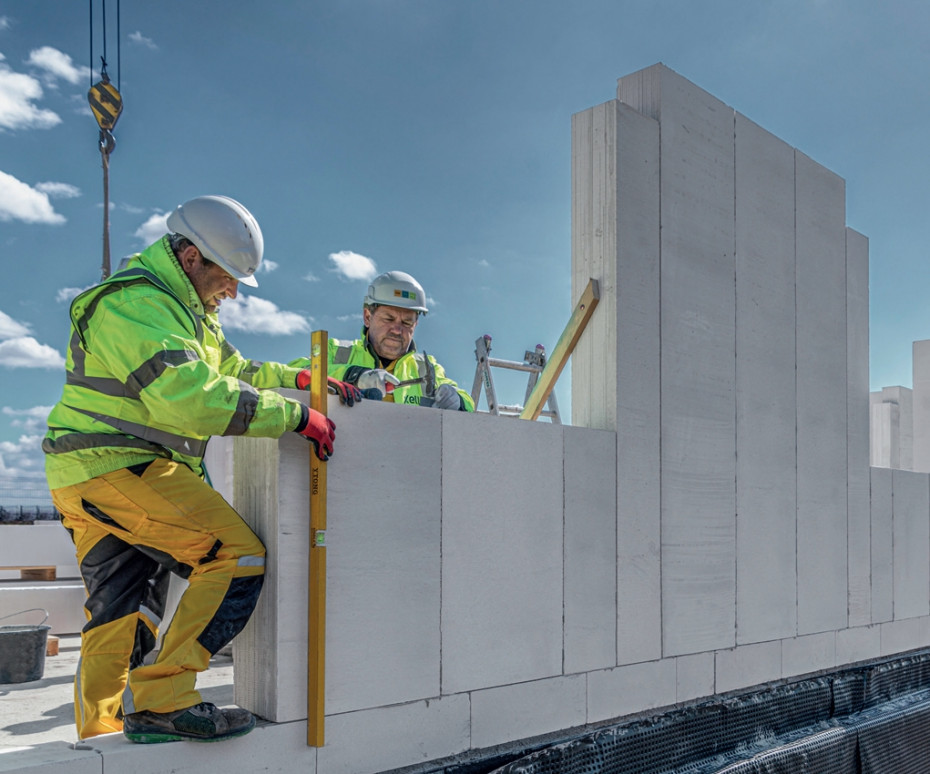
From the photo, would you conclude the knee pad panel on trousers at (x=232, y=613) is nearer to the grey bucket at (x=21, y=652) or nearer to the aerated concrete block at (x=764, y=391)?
the grey bucket at (x=21, y=652)

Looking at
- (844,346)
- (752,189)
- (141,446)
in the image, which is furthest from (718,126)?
(141,446)

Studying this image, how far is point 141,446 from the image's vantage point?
9.73 feet

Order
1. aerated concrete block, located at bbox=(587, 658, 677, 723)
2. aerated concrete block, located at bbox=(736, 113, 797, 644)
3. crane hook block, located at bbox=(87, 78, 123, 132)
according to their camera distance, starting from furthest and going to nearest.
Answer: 1. crane hook block, located at bbox=(87, 78, 123, 132)
2. aerated concrete block, located at bbox=(736, 113, 797, 644)
3. aerated concrete block, located at bbox=(587, 658, 677, 723)

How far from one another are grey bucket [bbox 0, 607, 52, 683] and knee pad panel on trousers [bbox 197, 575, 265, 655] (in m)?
2.43

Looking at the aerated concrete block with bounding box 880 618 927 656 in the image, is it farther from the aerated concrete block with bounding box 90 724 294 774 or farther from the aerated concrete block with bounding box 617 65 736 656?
the aerated concrete block with bounding box 90 724 294 774

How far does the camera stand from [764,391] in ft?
18.0

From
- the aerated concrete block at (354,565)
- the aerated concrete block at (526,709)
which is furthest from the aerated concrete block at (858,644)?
the aerated concrete block at (354,565)

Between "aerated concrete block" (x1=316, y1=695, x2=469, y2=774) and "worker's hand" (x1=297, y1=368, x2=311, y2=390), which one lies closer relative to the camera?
"aerated concrete block" (x1=316, y1=695, x2=469, y2=774)

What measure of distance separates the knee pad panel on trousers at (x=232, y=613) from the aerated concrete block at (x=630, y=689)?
1.91 m

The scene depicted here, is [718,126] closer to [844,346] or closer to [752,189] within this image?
[752,189]

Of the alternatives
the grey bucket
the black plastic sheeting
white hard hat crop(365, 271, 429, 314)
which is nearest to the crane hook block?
white hard hat crop(365, 271, 429, 314)

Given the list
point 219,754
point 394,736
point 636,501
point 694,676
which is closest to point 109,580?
point 219,754

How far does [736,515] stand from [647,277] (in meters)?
1.61

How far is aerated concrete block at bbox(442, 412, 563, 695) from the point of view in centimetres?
361
